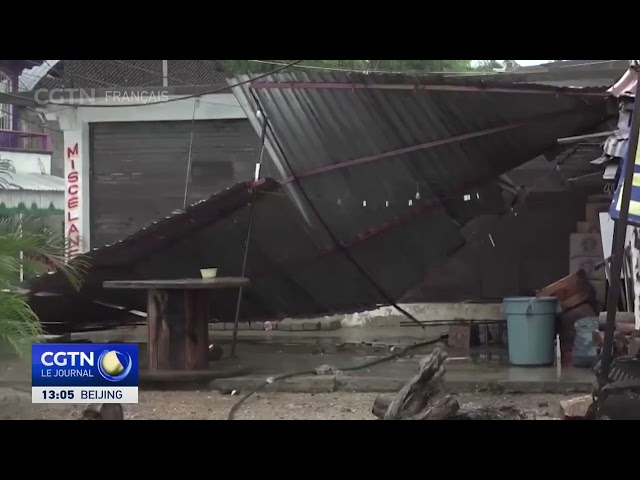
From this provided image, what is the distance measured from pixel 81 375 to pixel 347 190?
249cm

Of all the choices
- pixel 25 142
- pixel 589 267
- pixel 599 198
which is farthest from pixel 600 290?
pixel 25 142

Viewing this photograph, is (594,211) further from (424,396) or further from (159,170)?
(159,170)

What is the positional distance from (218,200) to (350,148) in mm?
1119

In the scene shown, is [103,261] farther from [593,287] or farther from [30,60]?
[593,287]

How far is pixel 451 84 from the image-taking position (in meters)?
7.52

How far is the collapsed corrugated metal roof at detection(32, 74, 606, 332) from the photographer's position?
294 inches

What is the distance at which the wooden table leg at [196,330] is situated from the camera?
764 centimetres

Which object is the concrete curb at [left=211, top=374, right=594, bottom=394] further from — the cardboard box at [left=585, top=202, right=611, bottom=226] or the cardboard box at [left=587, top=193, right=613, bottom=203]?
the cardboard box at [left=587, top=193, right=613, bottom=203]

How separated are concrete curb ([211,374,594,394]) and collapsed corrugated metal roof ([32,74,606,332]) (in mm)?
564

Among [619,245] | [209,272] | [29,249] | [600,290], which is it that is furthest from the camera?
[600,290]

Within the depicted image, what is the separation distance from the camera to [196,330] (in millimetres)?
7676

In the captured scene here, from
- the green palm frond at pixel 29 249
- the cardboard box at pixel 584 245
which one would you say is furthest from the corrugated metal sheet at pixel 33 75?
the cardboard box at pixel 584 245

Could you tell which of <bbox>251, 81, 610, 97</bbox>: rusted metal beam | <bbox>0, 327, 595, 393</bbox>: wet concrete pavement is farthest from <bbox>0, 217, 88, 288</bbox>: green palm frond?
<bbox>251, 81, 610, 97</bbox>: rusted metal beam
